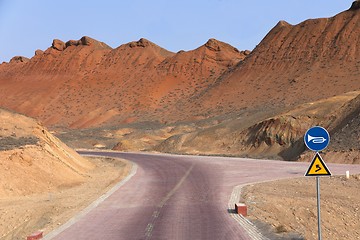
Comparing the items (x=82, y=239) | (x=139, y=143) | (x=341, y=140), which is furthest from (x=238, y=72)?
(x=82, y=239)

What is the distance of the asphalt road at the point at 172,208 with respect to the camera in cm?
1170

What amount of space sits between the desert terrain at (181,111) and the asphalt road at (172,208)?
1.34 meters

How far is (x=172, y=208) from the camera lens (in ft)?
50.7

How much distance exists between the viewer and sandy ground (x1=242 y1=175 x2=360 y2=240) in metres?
13.2

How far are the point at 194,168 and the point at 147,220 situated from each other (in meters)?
17.0

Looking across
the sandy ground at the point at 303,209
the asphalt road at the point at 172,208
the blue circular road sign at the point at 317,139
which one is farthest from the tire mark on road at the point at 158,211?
the blue circular road sign at the point at 317,139

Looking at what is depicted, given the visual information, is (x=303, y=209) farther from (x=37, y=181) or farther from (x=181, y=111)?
(x=181, y=111)

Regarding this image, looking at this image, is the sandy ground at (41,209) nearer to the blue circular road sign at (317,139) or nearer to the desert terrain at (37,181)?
the desert terrain at (37,181)

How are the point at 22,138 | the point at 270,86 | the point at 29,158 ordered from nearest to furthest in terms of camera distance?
1. the point at 29,158
2. the point at 22,138
3. the point at 270,86

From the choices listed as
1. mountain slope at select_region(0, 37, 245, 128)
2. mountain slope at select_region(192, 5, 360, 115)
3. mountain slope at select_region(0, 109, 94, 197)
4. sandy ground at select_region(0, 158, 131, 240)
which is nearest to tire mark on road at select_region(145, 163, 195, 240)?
sandy ground at select_region(0, 158, 131, 240)

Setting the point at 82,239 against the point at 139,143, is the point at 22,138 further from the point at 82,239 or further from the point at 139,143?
the point at 139,143

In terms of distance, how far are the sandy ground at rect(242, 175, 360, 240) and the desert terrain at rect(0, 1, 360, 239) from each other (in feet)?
0.24

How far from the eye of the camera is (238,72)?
9925 cm

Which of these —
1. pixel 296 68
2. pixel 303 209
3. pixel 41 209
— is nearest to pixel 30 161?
pixel 41 209
